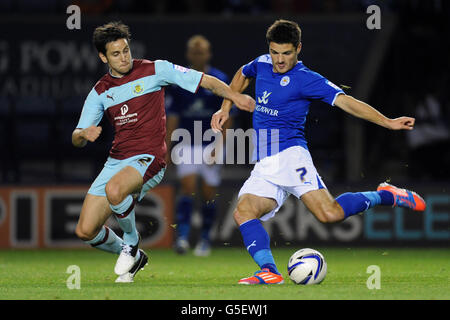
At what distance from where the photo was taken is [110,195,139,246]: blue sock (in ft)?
23.6

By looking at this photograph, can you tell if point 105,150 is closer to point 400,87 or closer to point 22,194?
point 22,194

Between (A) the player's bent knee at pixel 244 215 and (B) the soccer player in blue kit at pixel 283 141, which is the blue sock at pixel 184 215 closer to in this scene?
(B) the soccer player in blue kit at pixel 283 141

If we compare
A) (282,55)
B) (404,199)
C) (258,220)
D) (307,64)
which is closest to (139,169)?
(258,220)

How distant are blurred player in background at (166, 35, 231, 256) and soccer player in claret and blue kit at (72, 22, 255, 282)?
303 centimetres

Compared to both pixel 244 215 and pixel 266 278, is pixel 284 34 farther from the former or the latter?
pixel 266 278

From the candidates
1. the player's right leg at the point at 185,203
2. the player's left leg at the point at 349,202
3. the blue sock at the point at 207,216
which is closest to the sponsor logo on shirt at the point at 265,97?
the player's left leg at the point at 349,202

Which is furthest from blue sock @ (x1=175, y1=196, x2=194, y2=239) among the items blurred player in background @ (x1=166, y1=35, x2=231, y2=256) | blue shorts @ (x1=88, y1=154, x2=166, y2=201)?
blue shorts @ (x1=88, y1=154, x2=166, y2=201)

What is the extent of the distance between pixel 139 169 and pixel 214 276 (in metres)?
1.23

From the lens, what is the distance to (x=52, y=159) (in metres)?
12.3

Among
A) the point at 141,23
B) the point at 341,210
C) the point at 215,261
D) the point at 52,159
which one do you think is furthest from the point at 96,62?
the point at 341,210

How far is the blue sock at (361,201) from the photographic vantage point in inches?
284

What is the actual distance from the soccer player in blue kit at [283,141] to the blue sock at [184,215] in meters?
3.40

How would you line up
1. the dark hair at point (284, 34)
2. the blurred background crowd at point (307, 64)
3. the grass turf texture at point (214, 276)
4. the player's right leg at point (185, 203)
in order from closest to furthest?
the grass turf texture at point (214, 276), the dark hair at point (284, 34), the player's right leg at point (185, 203), the blurred background crowd at point (307, 64)

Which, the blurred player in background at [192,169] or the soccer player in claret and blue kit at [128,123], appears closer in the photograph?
the soccer player in claret and blue kit at [128,123]
